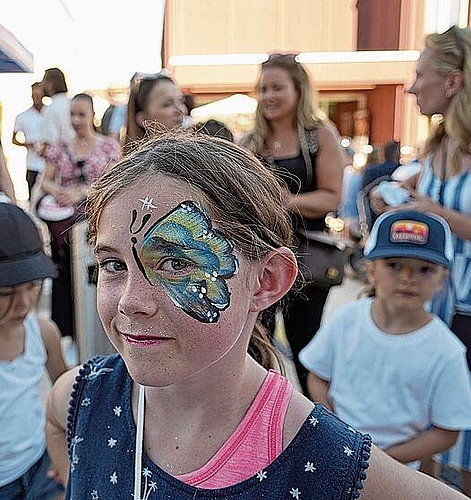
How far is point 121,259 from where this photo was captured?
95 cm

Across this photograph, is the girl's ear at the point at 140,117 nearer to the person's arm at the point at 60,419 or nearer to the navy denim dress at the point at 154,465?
the person's arm at the point at 60,419

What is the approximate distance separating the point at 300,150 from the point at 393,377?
1304mm

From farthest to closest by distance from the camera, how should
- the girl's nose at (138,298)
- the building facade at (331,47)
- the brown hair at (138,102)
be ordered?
the building facade at (331,47) < the brown hair at (138,102) < the girl's nose at (138,298)

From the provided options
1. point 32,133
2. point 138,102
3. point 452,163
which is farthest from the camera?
point 32,133

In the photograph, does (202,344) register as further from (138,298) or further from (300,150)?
(300,150)

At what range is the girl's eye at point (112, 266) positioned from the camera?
3.15ft

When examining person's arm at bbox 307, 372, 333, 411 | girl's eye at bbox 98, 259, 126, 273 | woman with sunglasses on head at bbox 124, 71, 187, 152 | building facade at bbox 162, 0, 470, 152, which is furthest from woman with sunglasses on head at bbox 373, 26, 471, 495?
building facade at bbox 162, 0, 470, 152

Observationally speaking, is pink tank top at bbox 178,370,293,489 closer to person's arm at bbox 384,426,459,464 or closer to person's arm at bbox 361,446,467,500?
person's arm at bbox 361,446,467,500

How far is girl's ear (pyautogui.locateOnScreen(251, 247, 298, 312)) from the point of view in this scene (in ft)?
3.39

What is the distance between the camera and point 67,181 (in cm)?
407

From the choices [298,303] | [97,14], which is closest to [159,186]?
[298,303]

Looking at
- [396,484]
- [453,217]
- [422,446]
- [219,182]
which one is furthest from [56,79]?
[396,484]

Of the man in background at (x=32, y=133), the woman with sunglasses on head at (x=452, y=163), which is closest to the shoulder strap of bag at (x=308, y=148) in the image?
the woman with sunglasses on head at (x=452, y=163)

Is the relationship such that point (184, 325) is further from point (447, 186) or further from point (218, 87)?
point (218, 87)
